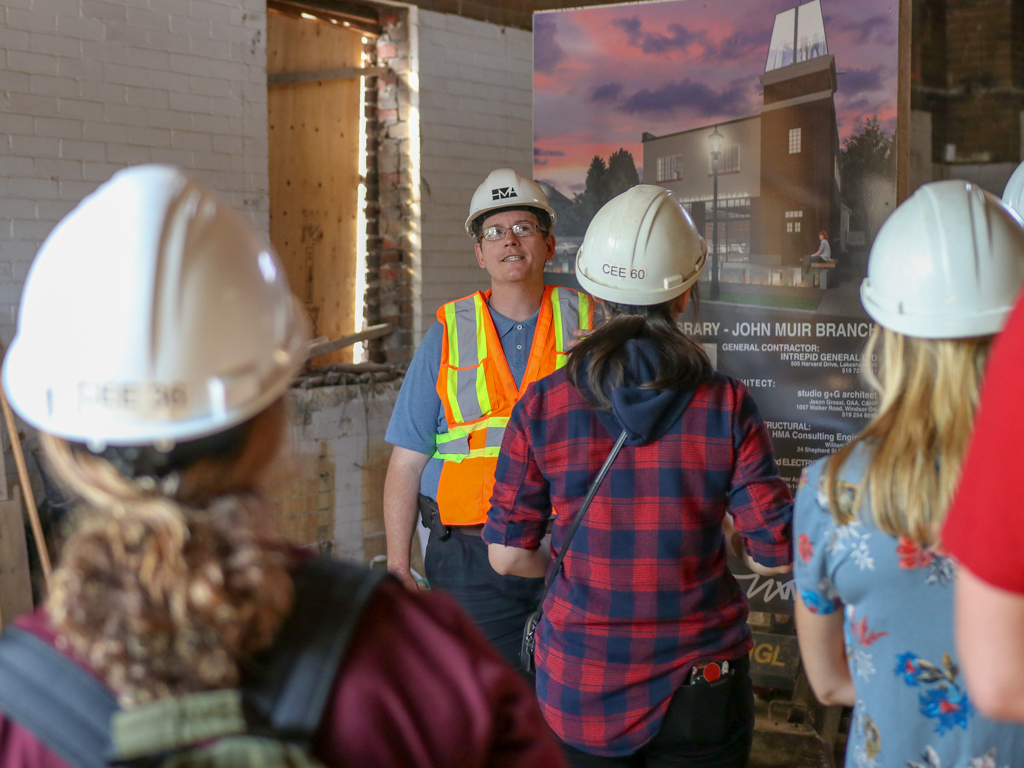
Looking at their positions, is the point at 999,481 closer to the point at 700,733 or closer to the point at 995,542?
the point at 995,542

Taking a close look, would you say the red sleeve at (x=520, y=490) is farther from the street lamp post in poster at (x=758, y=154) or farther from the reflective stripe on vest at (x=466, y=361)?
the street lamp post in poster at (x=758, y=154)

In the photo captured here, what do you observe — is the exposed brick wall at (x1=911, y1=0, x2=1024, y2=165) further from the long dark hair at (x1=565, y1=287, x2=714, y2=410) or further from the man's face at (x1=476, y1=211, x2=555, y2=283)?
the long dark hair at (x1=565, y1=287, x2=714, y2=410)

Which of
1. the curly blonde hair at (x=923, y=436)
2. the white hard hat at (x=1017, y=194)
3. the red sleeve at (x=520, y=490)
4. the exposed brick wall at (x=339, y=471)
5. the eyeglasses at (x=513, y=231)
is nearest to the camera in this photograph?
the curly blonde hair at (x=923, y=436)

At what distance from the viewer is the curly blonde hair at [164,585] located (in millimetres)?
802

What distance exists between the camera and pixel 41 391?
35.7 inches

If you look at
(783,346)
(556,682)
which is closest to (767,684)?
(783,346)

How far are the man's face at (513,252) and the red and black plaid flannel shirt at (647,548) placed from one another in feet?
3.82

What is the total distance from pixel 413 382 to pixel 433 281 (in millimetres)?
2687

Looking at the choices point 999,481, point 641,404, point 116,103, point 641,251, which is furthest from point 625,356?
point 116,103

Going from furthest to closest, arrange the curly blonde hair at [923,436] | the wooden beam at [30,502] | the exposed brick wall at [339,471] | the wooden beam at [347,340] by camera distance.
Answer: the wooden beam at [347,340], the exposed brick wall at [339,471], the wooden beam at [30,502], the curly blonde hair at [923,436]

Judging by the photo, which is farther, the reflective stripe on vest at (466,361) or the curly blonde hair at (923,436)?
the reflective stripe on vest at (466,361)

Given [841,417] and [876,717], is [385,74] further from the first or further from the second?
[876,717]

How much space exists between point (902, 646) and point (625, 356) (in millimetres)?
768

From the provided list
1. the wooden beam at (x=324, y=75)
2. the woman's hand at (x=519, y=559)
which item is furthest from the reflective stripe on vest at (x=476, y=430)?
the wooden beam at (x=324, y=75)
